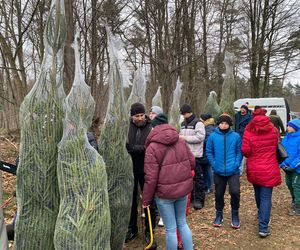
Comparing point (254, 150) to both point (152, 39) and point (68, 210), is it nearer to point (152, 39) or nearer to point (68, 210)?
point (68, 210)

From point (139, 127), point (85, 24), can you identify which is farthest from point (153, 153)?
point (85, 24)

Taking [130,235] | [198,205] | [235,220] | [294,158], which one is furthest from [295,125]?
[130,235]

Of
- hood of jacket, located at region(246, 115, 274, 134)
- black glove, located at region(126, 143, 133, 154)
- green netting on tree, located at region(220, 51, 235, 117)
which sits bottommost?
black glove, located at region(126, 143, 133, 154)

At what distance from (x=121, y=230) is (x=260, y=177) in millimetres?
1921

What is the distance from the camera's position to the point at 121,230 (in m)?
3.40

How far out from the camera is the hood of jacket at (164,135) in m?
3.11

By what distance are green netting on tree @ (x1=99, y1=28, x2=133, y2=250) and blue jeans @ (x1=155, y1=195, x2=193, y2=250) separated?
0.42 m

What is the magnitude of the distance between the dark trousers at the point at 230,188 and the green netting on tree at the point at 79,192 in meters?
2.15

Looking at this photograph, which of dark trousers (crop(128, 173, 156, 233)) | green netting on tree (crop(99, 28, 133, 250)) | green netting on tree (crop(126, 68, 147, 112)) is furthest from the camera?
green netting on tree (crop(126, 68, 147, 112))

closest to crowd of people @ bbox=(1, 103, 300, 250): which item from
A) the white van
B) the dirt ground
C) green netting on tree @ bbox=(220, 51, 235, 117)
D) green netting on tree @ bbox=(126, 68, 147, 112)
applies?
the dirt ground

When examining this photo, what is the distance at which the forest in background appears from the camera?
22.5ft

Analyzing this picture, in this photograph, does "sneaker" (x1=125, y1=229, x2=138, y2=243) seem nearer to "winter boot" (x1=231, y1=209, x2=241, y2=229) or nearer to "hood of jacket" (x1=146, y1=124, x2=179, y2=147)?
"winter boot" (x1=231, y1=209, x2=241, y2=229)

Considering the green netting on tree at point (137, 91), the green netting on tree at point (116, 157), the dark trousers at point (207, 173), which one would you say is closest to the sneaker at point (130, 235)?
the green netting on tree at point (116, 157)

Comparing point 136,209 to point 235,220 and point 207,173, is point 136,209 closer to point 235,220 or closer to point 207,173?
point 235,220
